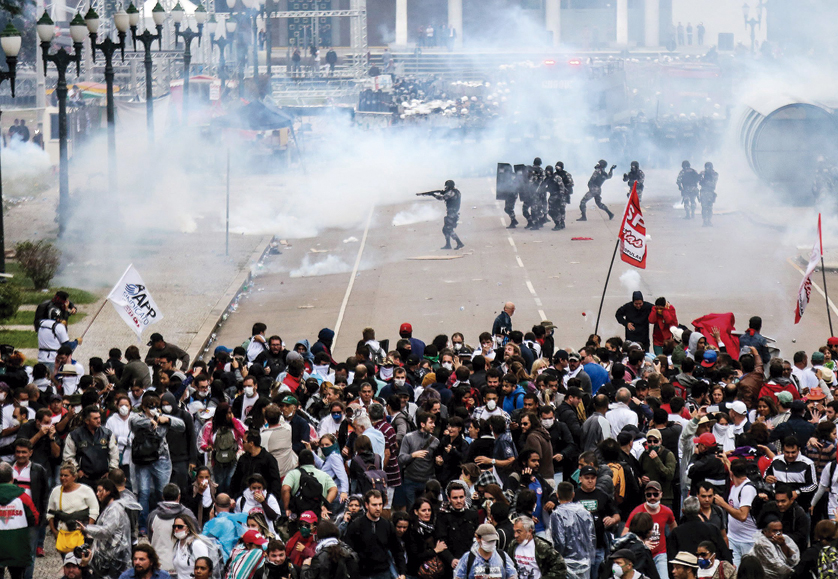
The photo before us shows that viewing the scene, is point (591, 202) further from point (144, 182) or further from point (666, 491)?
point (666, 491)

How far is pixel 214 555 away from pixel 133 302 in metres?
6.76

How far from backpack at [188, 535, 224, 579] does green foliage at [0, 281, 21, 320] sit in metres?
12.2

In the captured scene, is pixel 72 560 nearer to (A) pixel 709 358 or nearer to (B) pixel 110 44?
(A) pixel 709 358

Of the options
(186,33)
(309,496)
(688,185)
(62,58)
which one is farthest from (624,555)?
(186,33)

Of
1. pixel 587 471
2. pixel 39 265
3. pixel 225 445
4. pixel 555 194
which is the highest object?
pixel 555 194

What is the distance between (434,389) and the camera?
36.8 feet

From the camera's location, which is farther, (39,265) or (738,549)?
(39,265)

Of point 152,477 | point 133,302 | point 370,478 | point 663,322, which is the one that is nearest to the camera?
point 370,478

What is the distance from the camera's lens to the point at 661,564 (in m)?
8.55

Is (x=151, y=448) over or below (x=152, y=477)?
over

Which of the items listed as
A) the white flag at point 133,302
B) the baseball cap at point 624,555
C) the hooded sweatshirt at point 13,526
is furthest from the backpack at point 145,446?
the white flag at point 133,302

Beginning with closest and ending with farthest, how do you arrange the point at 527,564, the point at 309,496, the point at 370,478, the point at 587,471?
the point at 527,564 < the point at 587,471 < the point at 309,496 < the point at 370,478

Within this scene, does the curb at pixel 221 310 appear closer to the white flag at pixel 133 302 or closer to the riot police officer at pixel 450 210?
the white flag at pixel 133 302

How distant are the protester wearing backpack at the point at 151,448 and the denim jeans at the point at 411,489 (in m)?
1.82
